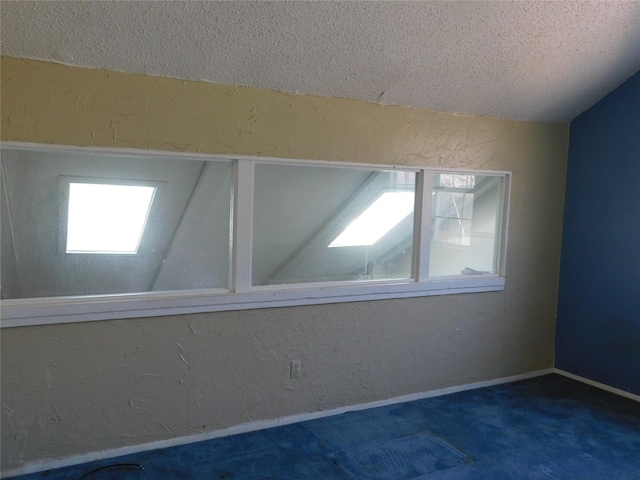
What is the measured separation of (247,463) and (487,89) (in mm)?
2650

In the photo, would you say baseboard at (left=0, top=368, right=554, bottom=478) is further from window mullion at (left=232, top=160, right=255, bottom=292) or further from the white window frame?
window mullion at (left=232, top=160, right=255, bottom=292)

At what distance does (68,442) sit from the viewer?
2334 mm

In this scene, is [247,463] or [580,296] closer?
[247,463]

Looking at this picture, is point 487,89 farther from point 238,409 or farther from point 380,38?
point 238,409

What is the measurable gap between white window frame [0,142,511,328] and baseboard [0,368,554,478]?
0.69m

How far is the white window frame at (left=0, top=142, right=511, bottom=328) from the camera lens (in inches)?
89.0

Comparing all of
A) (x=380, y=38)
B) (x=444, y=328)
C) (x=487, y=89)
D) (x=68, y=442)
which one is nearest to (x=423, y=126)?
(x=487, y=89)

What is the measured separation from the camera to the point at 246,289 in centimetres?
270

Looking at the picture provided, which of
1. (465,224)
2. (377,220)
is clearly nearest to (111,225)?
(377,220)

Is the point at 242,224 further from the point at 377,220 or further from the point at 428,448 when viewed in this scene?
the point at 428,448

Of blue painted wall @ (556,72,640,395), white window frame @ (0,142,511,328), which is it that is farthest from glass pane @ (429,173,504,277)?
blue painted wall @ (556,72,640,395)

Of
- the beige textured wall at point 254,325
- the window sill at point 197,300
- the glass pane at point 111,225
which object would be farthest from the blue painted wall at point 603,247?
the glass pane at point 111,225

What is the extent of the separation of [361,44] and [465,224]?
1.69 metres

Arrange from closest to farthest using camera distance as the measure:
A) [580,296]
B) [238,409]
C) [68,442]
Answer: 1. [68,442]
2. [238,409]
3. [580,296]
